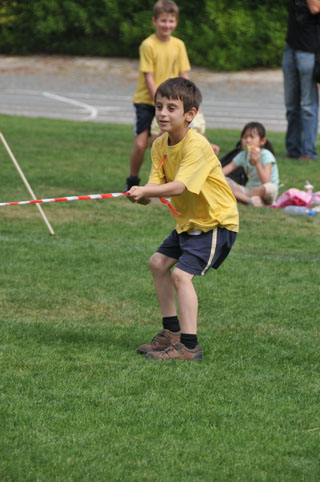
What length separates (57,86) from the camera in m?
24.0

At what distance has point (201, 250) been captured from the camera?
4738 mm

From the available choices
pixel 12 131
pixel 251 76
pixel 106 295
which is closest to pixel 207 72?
pixel 251 76

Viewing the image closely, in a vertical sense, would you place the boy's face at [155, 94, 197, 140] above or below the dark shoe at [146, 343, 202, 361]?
above

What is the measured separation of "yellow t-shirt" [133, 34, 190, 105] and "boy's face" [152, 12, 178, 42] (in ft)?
0.23

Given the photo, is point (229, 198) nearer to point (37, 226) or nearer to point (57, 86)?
point (37, 226)

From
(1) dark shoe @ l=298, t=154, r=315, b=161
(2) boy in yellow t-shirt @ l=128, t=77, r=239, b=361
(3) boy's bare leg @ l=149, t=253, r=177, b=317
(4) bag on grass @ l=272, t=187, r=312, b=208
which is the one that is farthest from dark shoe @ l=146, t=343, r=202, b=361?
(1) dark shoe @ l=298, t=154, r=315, b=161

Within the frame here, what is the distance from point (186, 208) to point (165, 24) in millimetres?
5005

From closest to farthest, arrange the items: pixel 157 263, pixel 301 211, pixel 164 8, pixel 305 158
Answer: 1. pixel 157 263
2. pixel 301 211
3. pixel 164 8
4. pixel 305 158

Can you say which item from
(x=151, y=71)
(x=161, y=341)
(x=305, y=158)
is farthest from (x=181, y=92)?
(x=305, y=158)

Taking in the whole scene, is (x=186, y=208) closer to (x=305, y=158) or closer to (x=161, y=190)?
(x=161, y=190)

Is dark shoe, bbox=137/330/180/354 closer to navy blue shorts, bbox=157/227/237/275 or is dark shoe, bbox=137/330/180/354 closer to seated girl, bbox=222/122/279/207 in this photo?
navy blue shorts, bbox=157/227/237/275

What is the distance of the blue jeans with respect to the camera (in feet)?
38.7

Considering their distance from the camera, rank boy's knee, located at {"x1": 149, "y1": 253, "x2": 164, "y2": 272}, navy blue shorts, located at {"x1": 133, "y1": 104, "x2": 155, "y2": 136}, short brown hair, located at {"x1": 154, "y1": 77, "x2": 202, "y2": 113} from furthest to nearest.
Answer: navy blue shorts, located at {"x1": 133, "y1": 104, "x2": 155, "y2": 136}, boy's knee, located at {"x1": 149, "y1": 253, "x2": 164, "y2": 272}, short brown hair, located at {"x1": 154, "y1": 77, "x2": 202, "y2": 113}

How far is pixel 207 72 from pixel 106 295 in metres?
19.9
